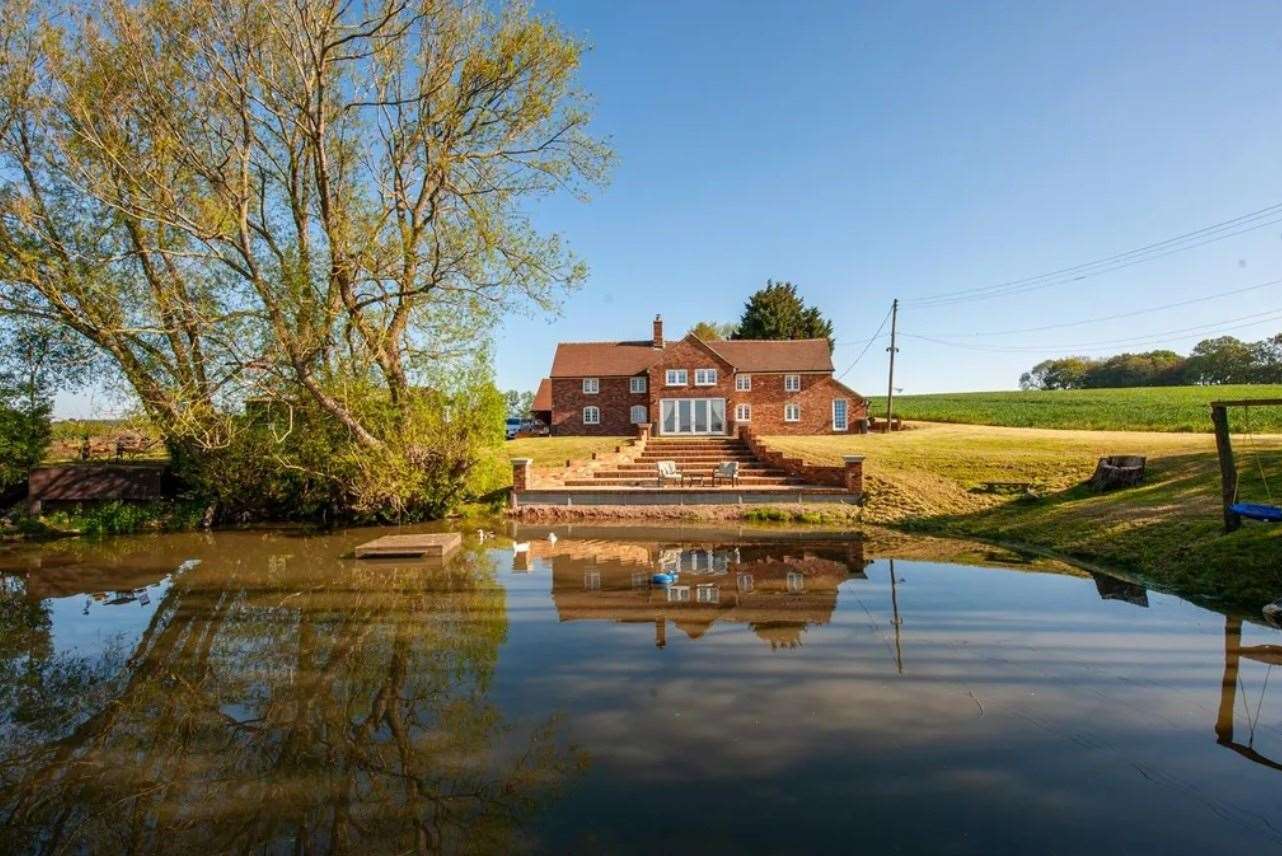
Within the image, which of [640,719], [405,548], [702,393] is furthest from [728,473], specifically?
[640,719]

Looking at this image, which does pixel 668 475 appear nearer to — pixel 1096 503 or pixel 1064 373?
pixel 1096 503

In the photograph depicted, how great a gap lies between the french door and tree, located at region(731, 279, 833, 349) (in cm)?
2029

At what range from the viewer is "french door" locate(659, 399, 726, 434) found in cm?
3588

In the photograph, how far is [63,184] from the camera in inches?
664

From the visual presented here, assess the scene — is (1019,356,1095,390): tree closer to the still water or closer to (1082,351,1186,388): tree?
(1082,351,1186,388): tree

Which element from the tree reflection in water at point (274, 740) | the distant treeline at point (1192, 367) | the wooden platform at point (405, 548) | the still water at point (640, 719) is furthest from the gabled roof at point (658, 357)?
the distant treeline at point (1192, 367)

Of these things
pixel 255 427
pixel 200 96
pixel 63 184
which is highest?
pixel 200 96

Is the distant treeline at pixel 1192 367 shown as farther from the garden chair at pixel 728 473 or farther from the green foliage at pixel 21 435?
the green foliage at pixel 21 435

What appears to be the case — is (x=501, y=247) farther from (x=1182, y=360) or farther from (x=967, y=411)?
(x=1182, y=360)

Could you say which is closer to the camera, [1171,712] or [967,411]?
[1171,712]

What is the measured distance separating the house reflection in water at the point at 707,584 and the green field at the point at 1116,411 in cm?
1722

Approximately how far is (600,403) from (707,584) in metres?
28.2

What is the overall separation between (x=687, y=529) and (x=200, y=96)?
52.0 ft

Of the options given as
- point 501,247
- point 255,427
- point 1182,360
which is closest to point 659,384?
point 501,247
